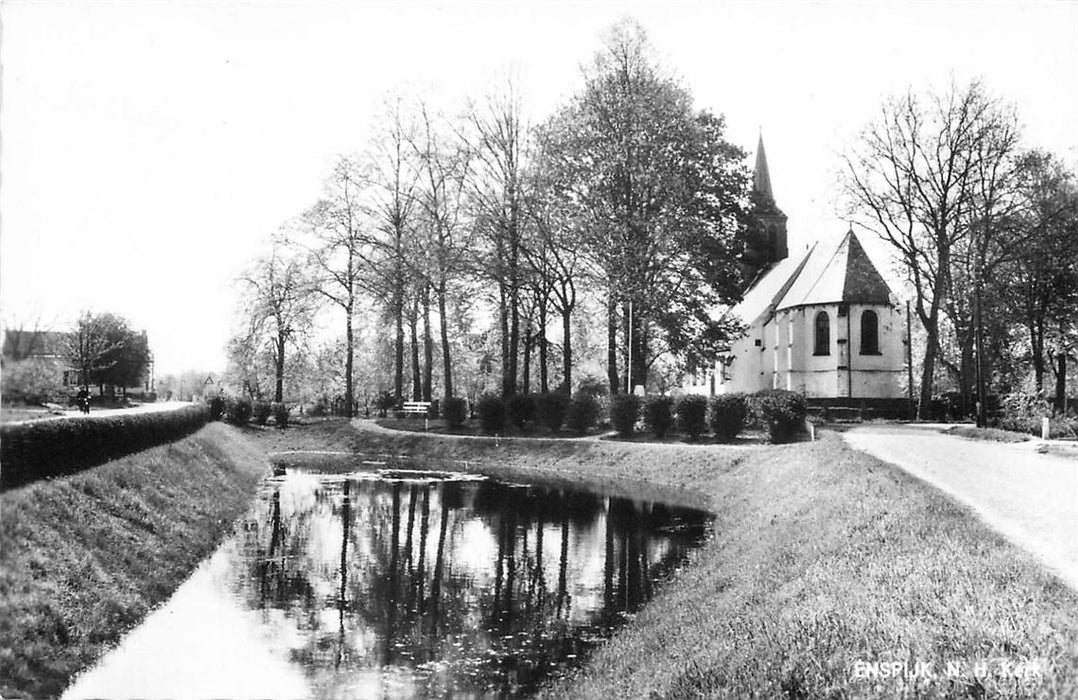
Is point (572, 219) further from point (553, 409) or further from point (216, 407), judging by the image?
point (216, 407)

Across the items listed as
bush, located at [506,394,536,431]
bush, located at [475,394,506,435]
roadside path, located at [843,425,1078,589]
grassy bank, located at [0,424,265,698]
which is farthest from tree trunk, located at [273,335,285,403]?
grassy bank, located at [0,424,265,698]

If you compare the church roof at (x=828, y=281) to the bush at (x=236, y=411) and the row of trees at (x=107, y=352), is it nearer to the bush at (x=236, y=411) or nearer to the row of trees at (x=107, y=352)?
the bush at (x=236, y=411)

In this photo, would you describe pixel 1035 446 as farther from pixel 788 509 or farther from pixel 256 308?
pixel 256 308

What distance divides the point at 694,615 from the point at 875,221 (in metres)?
32.4

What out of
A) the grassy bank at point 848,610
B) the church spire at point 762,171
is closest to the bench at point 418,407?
the grassy bank at point 848,610

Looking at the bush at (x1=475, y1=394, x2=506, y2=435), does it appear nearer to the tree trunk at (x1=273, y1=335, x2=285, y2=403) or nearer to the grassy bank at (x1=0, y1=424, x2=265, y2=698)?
the grassy bank at (x1=0, y1=424, x2=265, y2=698)

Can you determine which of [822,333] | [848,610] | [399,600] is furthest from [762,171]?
[848,610]

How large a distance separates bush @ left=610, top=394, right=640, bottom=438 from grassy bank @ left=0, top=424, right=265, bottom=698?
17.2m

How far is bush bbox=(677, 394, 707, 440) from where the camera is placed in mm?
30016

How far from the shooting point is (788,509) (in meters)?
15.6

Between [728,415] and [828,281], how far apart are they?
20.3m

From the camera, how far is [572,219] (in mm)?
32469

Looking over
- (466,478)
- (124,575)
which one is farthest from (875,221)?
(124,575)

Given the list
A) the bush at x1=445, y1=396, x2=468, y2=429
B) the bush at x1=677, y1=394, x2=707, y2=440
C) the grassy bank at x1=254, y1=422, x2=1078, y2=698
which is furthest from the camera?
the bush at x1=445, y1=396, x2=468, y2=429
